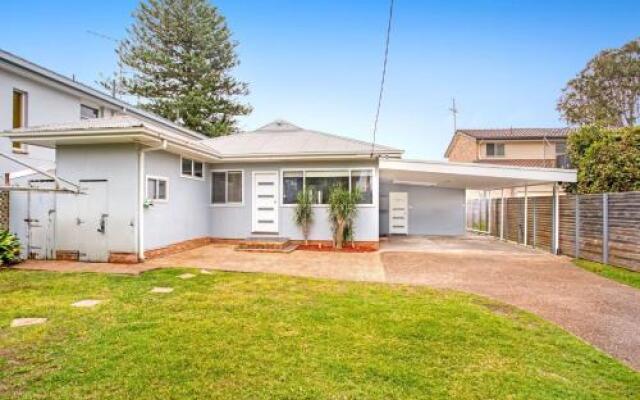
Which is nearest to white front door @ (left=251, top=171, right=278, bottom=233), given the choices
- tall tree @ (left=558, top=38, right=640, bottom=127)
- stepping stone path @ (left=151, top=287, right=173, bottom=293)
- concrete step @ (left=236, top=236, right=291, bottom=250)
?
concrete step @ (left=236, top=236, right=291, bottom=250)

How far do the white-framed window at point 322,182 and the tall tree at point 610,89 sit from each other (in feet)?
82.2

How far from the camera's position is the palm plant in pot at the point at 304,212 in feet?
38.1

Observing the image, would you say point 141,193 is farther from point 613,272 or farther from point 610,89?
point 610,89

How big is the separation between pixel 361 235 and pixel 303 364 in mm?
8462

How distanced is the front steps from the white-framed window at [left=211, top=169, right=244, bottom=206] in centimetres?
159

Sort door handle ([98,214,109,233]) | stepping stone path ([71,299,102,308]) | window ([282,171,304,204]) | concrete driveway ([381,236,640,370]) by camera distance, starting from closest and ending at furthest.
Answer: concrete driveway ([381,236,640,370]), stepping stone path ([71,299,102,308]), door handle ([98,214,109,233]), window ([282,171,304,204])

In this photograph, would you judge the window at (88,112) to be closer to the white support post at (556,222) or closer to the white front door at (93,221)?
the white front door at (93,221)

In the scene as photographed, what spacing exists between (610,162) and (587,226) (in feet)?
11.7

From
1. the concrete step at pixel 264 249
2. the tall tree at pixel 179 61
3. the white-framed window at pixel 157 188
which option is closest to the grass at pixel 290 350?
the white-framed window at pixel 157 188

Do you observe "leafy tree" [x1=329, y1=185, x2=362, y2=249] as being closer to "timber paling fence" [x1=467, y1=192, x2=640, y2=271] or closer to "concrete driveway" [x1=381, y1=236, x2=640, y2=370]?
"concrete driveway" [x1=381, y1=236, x2=640, y2=370]

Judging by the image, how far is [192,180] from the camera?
11.2 m

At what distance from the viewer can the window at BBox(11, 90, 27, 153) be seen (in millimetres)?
10617

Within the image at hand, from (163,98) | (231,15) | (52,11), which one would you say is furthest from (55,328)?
(231,15)

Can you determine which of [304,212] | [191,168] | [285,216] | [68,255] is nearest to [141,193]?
[68,255]
